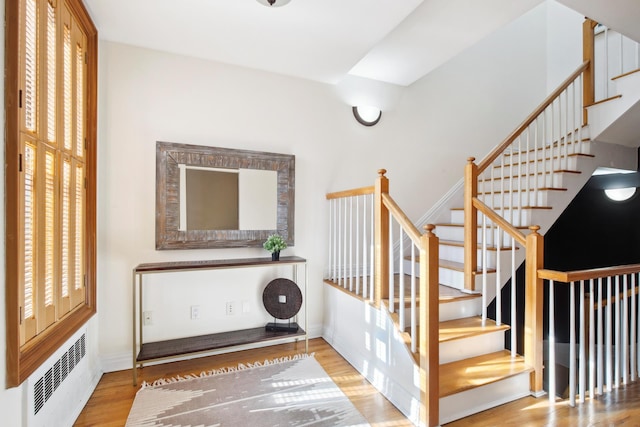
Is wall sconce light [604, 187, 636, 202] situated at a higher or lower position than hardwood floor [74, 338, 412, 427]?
higher

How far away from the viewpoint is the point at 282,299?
9.26 feet

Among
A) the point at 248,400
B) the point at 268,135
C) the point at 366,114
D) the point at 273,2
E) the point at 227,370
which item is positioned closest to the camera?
the point at 273,2

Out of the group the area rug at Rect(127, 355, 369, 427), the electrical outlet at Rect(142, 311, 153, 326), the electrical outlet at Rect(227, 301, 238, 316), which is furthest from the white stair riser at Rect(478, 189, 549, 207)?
the electrical outlet at Rect(142, 311, 153, 326)

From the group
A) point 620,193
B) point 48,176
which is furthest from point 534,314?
point 48,176

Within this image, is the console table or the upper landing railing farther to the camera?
the console table

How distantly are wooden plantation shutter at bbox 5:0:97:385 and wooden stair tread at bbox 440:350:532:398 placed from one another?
2171 mm

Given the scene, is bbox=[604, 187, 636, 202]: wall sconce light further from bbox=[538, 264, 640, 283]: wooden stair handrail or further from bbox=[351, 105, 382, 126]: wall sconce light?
bbox=[351, 105, 382, 126]: wall sconce light

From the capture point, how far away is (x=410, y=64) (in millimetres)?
3002

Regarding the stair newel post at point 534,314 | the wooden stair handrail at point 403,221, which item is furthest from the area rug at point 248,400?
the stair newel post at point 534,314

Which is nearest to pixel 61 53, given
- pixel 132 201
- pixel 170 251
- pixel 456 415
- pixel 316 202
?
pixel 132 201

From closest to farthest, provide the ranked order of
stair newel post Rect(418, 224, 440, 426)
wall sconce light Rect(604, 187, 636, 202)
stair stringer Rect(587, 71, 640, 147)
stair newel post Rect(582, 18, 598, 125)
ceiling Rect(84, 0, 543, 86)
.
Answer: stair newel post Rect(418, 224, 440, 426), ceiling Rect(84, 0, 543, 86), stair stringer Rect(587, 71, 640, 147), stair newel post Rect(582, 18, 598, 125), wall sconce light Rect(604, 187, 636, 202)

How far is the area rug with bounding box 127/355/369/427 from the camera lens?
1.87 metres

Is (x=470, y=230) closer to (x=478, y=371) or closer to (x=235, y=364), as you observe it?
(x=478, y=371)

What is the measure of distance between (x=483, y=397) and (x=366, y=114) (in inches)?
104
